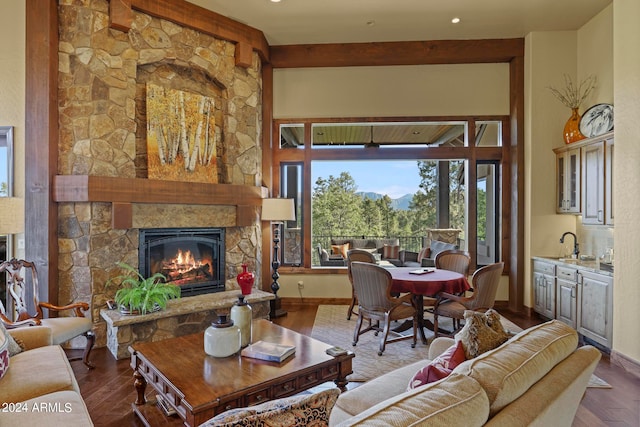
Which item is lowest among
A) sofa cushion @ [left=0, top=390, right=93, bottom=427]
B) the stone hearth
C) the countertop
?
the stone hearth

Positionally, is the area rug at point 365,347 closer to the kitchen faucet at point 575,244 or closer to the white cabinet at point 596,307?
the white cabinet at point 596,307

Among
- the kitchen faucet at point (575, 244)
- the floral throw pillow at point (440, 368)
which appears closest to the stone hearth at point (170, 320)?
the floral throw pillow at point (440, 368)

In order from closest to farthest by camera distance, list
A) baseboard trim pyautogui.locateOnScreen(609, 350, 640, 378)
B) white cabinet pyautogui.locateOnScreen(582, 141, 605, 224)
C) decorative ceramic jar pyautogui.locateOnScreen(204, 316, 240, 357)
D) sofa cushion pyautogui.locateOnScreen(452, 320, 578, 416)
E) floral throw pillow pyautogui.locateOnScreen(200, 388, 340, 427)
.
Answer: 1. floral throw pillow pyautogui.locateOnScreen(200, 388, 340, 427)
2. sofa cushion pyautogui.locateOnScreen(452, 320, 578, 416)
3. decorative ceramic jar pyautogui.locateOnScreen(204, 316, 240, 357)
4. baseboard trim pyautogui.locateOnScreen(609, 350, 640, 378)
5. white cabinet pyautogui.locateOnScreen(582, 141, 605, 224)

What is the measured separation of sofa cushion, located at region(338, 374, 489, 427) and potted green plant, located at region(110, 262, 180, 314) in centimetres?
322

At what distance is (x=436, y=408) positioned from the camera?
1041mm

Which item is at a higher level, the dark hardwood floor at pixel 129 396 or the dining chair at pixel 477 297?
the dining chair at pixel 477 297

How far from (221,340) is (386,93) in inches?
180

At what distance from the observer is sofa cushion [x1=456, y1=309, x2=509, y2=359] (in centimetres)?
165

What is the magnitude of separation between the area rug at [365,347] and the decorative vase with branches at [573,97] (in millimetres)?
2581

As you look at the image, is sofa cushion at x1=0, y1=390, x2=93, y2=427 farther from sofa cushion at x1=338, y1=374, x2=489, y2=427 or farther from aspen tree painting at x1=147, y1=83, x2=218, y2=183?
aspen tree painting at x1=147, y1=83, x2=218, y2=183

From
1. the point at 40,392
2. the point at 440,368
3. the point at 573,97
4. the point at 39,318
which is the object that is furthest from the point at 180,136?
the point at 573,97

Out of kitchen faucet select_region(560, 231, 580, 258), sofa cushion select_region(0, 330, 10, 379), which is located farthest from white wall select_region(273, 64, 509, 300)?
sofa cushion select_region(0, 330, 10, 379)

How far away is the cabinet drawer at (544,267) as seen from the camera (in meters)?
4.54

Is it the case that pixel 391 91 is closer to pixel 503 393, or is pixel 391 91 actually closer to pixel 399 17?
pixel 399 17
